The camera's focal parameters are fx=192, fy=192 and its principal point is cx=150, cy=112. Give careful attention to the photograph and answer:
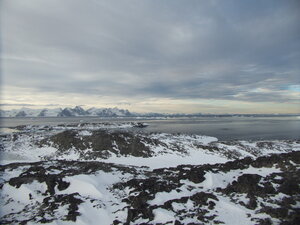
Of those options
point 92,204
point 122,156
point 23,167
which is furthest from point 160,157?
point 92,204

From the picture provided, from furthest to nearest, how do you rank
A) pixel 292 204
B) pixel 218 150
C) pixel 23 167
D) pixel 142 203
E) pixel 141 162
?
pixel 218 150, pixel 141 162, pixel 23 167, pixel 142 203, pixel 292 204

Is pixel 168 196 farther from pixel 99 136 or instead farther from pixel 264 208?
pixel 99 136

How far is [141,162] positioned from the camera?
26.7 meters

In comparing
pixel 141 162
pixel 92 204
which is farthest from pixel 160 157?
pixel 92 204

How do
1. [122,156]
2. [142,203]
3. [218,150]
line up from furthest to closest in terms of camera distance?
[218,150] < [122,156] < [142,203]

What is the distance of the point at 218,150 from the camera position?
3456 centimetres

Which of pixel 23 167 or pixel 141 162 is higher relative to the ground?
pixel 23 167

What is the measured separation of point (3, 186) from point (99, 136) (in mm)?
23588

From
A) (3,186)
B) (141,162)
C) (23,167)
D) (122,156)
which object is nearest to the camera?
(3,186)

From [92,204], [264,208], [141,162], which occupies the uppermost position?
[264,208]

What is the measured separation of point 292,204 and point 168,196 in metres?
5.89

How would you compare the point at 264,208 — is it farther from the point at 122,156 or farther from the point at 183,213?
the point at 122,156

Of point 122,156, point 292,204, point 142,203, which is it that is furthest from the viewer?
point 122,156

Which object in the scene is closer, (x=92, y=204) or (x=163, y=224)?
(x=163, y=224)
